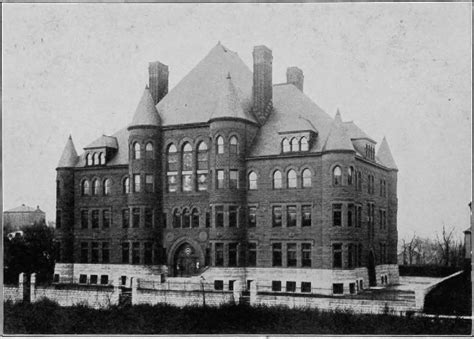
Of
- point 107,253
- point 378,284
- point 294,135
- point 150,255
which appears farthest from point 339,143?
point 107,253

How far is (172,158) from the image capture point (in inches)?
1724

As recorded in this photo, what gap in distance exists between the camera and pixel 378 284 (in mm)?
43906

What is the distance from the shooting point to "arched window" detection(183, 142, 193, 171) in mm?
43166

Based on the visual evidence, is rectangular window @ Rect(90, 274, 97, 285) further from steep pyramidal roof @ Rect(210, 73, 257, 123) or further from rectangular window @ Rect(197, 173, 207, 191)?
steep pyramidal roof @ Rect(210, 73, 257, 123)

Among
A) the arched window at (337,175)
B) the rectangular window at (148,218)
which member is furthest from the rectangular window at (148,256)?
the arched window at (337,175)

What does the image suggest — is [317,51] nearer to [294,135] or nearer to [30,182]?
[294,135]

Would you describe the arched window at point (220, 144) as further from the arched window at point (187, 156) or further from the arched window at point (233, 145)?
the arched window at point (187, 156)

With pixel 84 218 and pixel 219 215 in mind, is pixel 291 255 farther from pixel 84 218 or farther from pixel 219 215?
pixel 84 218

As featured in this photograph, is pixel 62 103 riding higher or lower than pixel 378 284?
higher

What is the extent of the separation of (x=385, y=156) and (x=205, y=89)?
544 inches

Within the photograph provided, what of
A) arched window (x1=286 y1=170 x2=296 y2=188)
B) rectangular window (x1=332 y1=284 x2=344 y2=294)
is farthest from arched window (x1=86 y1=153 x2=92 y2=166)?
rectangular window (x1=332 y1=284 x2=344 y2=294)

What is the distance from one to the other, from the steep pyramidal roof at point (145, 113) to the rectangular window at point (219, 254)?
9.32m

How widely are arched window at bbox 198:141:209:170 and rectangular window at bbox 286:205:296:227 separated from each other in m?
6.13

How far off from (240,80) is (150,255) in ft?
43.8
